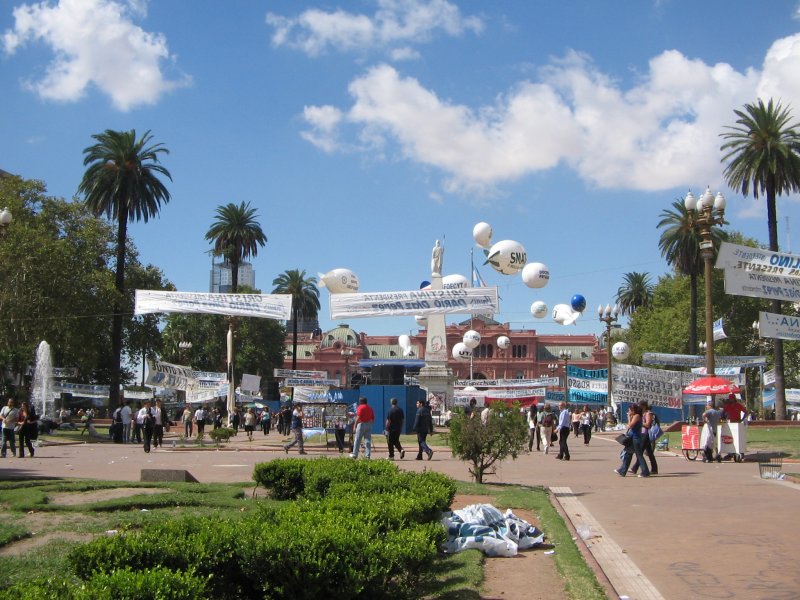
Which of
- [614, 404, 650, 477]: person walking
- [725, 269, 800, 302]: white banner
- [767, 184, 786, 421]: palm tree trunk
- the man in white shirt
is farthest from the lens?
[767, 184, 786, 421]: palm tree trunk

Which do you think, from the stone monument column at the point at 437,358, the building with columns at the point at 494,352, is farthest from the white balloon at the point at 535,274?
the building with columns at the point at 494,352

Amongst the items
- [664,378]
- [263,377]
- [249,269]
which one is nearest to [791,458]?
[664,378]

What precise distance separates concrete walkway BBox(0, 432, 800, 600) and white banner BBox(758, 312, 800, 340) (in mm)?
5308

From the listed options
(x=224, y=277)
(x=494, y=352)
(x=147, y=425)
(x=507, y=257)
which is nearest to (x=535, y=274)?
(x=507, y=257)

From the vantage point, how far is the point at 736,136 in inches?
1677

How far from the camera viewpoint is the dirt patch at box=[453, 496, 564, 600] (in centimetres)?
653

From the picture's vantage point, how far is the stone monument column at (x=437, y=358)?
41312 mm

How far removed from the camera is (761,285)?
2314cm

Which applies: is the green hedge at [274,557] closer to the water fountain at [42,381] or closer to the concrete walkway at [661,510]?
the concrete walkway at [661,510]

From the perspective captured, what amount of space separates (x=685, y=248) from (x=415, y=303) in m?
27.8

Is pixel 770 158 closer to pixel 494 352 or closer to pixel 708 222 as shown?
pixel 708 222

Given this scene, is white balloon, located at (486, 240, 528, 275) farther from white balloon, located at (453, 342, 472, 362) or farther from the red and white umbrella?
white balloon, located at (453, 342, 472, 362)

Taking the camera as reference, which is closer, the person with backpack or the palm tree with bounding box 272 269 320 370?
the person with backpack

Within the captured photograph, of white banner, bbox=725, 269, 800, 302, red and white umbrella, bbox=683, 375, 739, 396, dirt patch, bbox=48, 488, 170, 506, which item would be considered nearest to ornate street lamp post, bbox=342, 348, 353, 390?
white banner, bbox=725, 269, 800, 302
